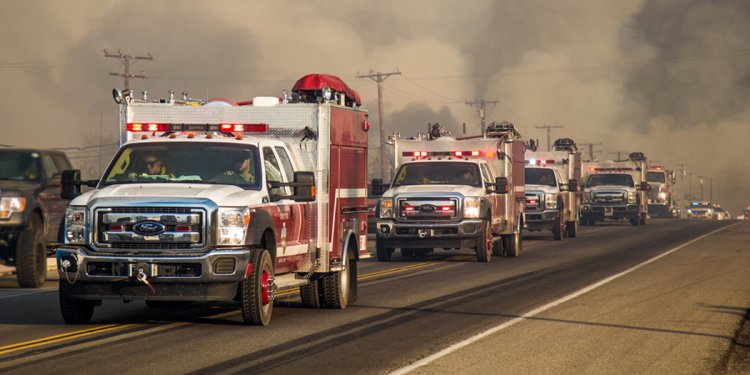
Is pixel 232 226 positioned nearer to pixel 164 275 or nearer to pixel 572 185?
pixel 164 275

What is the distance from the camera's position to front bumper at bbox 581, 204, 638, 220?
54594 mm

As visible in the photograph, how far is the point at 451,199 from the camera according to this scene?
26.6m

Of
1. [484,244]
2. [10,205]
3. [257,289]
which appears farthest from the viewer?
[484,244]

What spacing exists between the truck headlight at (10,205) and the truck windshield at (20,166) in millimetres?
990

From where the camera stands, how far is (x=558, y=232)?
39500 millimetres

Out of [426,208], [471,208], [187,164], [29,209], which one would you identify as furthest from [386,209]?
[187,164]

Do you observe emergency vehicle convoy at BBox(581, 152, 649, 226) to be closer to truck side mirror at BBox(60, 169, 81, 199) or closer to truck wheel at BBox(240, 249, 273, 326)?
truck wheel at BBox(240, 249, 273, 326)

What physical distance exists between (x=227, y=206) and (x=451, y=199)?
1405 centimetres

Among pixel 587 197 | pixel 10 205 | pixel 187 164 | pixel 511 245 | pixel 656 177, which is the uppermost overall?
pixel 656 177

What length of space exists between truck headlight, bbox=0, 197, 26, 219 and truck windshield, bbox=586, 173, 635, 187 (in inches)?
1553

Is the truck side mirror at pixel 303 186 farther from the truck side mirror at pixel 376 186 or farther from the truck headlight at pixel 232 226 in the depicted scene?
the truck side mirror at pixel 376 186

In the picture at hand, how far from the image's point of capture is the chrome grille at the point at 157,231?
504 inches

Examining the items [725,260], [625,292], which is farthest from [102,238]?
[725,260]

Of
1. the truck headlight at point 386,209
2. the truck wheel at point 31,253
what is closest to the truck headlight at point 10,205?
the truck wheel at point 31,253
